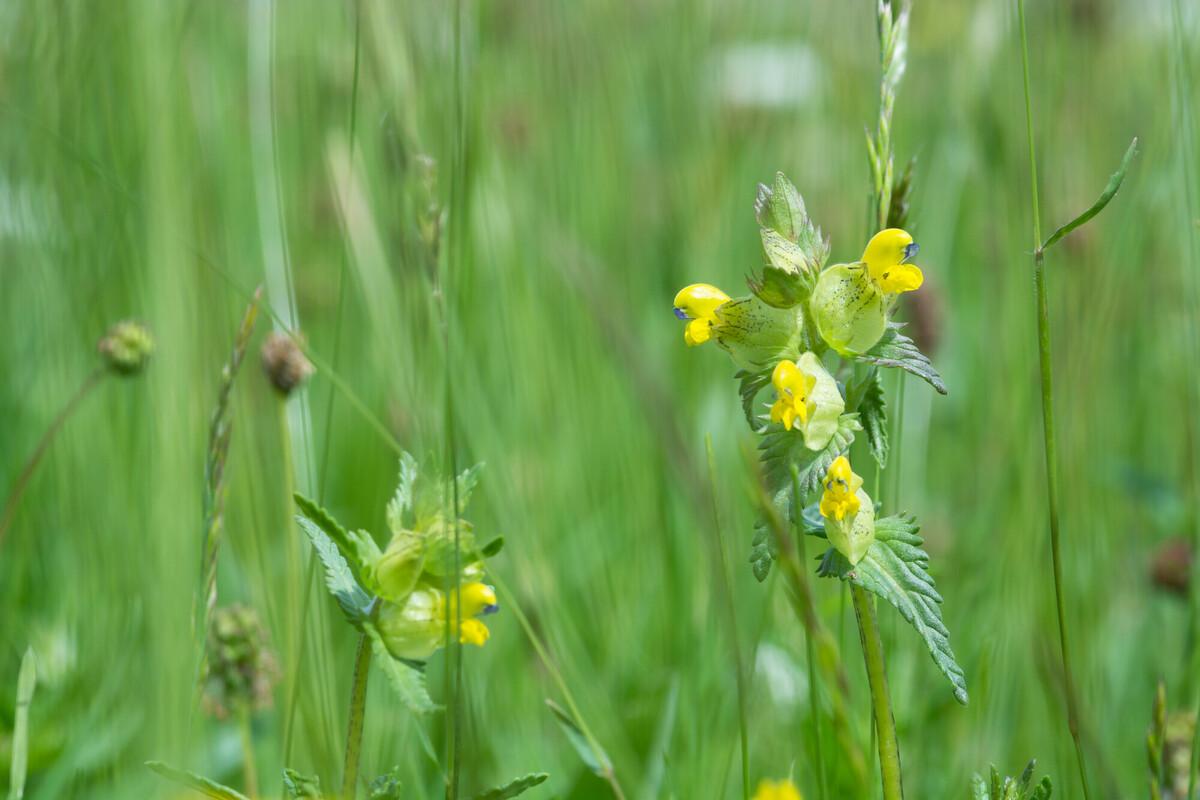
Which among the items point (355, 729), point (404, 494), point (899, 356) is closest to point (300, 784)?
point (355, 729)

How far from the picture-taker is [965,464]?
→ 1689mm

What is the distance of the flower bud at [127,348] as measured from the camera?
997 millimetres

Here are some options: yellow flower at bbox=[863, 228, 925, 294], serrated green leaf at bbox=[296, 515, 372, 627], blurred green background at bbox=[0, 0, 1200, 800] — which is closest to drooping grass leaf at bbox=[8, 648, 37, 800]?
blurred green background at bbox=[0, 0, 1200, 800]

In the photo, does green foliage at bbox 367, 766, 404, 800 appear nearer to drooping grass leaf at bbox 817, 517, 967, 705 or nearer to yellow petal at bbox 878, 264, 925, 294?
drooping grass leaf at bbox 817, 517, 967, 705

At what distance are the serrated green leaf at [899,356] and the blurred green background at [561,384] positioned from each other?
12cm

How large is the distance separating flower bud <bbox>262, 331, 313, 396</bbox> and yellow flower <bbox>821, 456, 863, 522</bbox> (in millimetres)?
498

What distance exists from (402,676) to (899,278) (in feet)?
1.10

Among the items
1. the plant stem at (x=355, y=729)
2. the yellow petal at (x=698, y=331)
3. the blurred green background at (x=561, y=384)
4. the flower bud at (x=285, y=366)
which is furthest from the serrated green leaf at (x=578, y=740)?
the flower bud at (x=285, y=366)

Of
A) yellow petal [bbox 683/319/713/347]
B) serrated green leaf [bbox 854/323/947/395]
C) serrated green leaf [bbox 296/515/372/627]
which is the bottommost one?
serrated green leaf [bbox 296/515/372/627]

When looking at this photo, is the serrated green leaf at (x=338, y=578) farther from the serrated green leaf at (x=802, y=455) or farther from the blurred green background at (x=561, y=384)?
the serrated green leaf at (x=802, y=455)

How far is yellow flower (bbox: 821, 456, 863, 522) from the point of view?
60 cm

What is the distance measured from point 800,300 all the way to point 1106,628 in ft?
2.94

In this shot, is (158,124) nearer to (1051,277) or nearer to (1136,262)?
(1136,262)

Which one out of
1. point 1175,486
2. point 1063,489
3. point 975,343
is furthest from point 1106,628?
point 975,343
